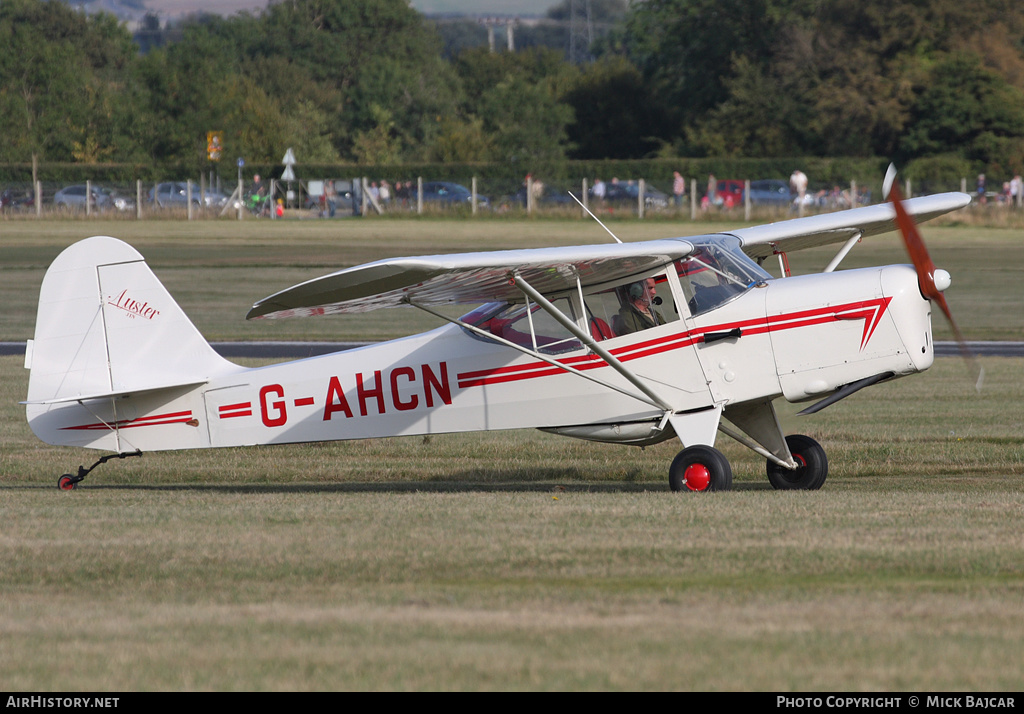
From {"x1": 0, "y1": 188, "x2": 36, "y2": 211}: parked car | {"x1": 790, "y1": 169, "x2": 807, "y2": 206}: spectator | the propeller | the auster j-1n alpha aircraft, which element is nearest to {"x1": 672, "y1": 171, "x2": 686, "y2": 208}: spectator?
{"x1": 790, "y1": 169, "x2": 807, "y2": 206}: spectator

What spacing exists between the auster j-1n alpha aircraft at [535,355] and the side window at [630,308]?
14mm

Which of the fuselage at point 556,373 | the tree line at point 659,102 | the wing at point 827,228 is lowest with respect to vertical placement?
the fuselage at point 556,373

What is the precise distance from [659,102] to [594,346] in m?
79.8

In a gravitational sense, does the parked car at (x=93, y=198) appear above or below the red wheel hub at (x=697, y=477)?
above

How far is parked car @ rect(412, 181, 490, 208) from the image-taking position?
216 feet

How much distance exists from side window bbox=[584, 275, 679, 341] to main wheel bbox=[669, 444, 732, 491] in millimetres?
1073

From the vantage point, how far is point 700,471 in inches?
416

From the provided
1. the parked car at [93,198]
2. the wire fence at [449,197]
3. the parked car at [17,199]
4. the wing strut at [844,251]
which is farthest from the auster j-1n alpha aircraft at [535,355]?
the parked car at [17,199]

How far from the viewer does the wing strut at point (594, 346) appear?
10234 millimetres

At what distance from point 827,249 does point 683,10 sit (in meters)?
46.1

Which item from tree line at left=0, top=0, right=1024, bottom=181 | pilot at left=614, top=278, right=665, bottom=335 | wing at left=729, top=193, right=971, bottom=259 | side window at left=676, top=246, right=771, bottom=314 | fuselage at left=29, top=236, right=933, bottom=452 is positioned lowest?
fuselage at left=29, top=236, right=933, bottom=452

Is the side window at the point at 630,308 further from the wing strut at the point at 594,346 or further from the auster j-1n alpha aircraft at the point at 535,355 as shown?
the wing strut at the point at 594,346

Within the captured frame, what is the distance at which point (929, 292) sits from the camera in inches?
398

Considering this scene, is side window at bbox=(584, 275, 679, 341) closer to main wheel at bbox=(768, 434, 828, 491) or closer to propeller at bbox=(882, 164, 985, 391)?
main wheel at bbox=(768, 434, 828, 491)
